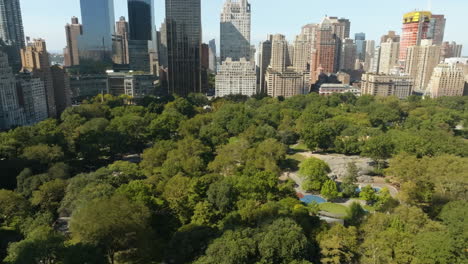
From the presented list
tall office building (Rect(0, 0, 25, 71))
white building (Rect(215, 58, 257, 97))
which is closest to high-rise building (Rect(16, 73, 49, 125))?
tall office building (Rect(0, 0, 25, 71))

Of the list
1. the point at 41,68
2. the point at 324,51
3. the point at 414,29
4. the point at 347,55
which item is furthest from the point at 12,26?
the point at 414,29

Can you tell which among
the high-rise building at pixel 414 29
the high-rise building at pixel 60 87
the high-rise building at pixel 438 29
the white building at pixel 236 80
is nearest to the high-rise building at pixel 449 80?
the high-rise building at pixel 414 29

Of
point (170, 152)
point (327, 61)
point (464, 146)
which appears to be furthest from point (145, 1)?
point (464, 146)

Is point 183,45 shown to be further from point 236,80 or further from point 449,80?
point 449,80

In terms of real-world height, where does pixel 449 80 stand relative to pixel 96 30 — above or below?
below

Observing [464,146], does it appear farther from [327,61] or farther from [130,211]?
[327,61]
